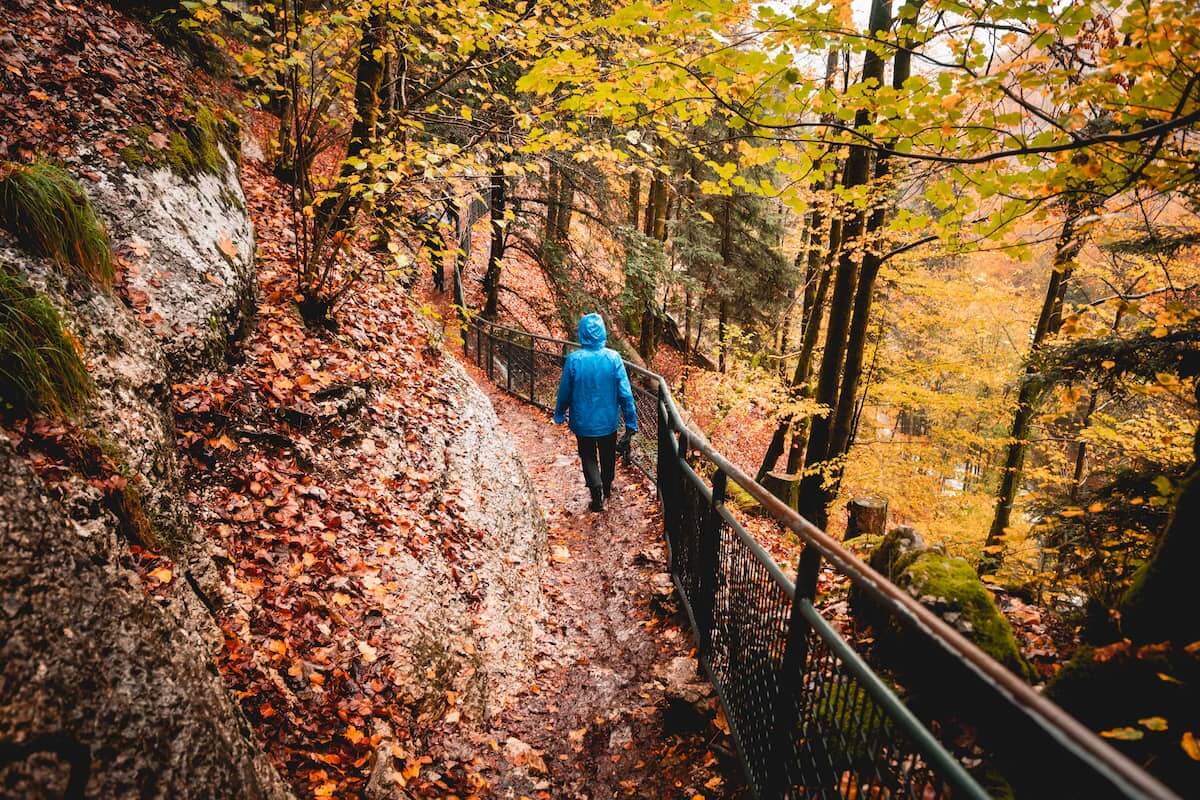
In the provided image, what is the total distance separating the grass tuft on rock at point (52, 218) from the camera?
2.72 metres

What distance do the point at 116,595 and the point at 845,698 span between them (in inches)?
99.6

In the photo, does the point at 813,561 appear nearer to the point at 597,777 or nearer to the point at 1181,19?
the point at 597,777

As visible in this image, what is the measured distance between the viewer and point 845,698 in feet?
5.77

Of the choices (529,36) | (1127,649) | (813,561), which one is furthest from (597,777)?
(529,36)

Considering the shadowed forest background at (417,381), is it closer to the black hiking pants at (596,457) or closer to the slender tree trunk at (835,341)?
the black hiking pants at (596,457)

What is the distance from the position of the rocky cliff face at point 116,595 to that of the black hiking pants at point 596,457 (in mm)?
3730

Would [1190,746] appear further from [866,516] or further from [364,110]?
[364,110]

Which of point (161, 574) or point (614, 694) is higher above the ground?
point (161, 574)

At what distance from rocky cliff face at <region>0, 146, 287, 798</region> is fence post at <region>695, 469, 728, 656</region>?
7.83ft

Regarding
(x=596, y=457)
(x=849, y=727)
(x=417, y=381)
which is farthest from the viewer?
(x=596, y=457)

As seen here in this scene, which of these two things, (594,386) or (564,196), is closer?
(594,386)

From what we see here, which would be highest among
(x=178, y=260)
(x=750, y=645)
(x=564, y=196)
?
(x=564, y=196)

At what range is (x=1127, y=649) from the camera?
223 cm

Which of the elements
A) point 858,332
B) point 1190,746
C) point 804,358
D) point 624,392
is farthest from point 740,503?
point 1190,746
